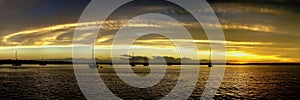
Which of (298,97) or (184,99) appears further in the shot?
(298,97)

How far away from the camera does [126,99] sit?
236 ft

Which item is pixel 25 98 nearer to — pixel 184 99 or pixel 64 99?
pixel 64 99

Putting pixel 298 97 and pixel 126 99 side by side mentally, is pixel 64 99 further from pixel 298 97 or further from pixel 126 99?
pixel 298 97

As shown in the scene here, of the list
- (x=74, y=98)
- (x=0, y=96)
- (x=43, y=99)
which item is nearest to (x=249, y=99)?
(x=74, y=98)

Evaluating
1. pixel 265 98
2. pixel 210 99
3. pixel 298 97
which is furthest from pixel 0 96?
pixel 298 97

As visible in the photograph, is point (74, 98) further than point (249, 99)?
No

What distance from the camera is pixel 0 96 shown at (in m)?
75.4

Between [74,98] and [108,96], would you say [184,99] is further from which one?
[74,98]

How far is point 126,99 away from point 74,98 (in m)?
9.67

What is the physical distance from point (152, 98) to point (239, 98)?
1794 centimetres

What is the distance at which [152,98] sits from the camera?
7456 cm

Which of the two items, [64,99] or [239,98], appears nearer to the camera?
[64,99]

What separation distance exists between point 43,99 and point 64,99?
4.08m

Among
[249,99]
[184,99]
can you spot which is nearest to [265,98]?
[249,99]
